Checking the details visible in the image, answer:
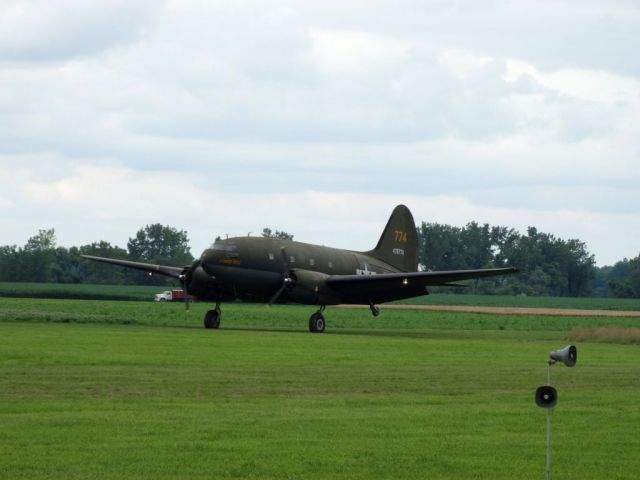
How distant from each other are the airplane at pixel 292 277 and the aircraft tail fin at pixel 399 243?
4.19 meters

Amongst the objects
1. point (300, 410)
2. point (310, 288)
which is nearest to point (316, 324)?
point (310, 288)

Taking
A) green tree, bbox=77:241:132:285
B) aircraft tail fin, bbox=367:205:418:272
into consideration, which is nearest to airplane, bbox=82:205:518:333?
aircraft tail fin, bbox=367:205:418:272

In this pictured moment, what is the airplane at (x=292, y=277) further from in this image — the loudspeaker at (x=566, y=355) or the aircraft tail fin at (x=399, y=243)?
the loudspeaker at (x=566, y=355)

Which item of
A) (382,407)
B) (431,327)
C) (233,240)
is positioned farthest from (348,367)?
(431,327)

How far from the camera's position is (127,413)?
21266 mm

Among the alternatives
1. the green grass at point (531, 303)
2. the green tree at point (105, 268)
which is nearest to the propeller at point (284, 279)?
the green grass at point (531, 303)

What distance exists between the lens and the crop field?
16922 mm

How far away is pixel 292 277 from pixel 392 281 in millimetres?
4057

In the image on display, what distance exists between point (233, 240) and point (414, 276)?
728cm

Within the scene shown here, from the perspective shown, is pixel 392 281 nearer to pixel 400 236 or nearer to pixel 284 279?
pixel 284 279

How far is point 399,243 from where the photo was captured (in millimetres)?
61031

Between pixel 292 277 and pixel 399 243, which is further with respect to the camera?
pixel 399 243

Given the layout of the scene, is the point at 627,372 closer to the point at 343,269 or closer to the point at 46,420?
the point at 46,420

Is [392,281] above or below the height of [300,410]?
above
